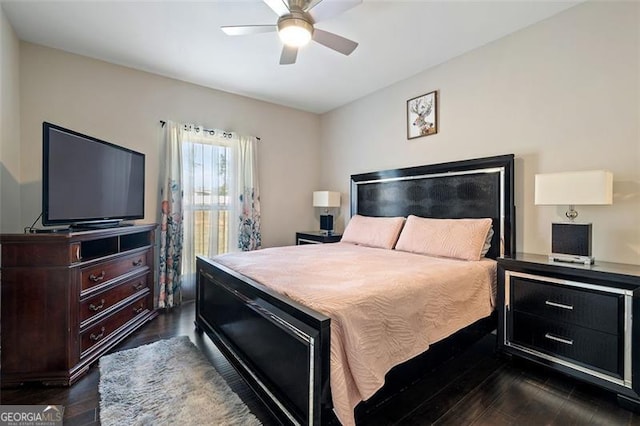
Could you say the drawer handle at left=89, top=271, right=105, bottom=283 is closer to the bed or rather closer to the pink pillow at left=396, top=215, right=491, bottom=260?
the bed

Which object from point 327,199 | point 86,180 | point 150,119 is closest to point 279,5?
point 86,180

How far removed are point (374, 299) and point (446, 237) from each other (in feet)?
5.19

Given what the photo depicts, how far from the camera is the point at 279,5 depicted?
6.65 ft

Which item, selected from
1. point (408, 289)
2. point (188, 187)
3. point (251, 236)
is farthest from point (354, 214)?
point (408, 289)

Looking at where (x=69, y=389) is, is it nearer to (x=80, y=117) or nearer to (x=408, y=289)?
(x=408, y=289)

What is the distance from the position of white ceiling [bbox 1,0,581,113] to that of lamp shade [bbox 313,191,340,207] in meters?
1.62

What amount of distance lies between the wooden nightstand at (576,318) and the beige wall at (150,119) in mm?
3274

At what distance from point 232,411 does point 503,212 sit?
9.02ft

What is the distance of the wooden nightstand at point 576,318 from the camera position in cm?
180

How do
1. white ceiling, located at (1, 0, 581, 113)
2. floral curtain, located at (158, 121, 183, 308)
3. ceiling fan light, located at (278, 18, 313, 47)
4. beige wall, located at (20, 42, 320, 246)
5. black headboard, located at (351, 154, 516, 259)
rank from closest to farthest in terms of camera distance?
1. ceiling fan light, located at (278, 18, 313, 47)
2. white ceiling, located at (1, 0, 581, 113)
3. black headboard, located at (351, 154, 516, 259)
4. beige wall, located at (20, 42, 320, 246)
5. floral curtain, located at (158, 121, 183, 308)

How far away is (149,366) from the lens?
2.20m

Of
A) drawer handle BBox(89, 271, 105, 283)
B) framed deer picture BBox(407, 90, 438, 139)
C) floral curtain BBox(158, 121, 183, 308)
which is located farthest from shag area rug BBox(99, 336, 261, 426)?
framed deer picture BBox(407, 90, 438, 139)

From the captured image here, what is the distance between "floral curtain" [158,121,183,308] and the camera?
11.6 ft

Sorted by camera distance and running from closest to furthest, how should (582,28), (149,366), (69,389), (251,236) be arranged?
(69,389) < (149,366) < (582,28) < (251,236)
